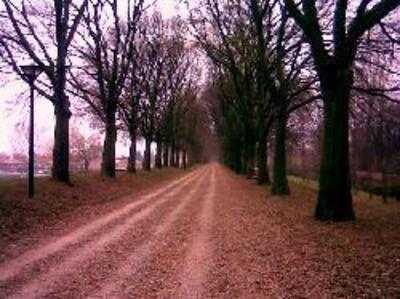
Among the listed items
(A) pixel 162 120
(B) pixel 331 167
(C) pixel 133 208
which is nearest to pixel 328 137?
(B) pixel 331 167

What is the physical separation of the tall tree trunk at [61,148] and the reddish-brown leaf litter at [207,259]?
7526 mm

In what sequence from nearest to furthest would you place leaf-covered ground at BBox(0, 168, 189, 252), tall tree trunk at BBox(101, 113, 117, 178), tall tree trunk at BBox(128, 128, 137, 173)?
leaf-covered ground at BBox(0, 168, 189, 252) < tall tree trunk at BBox(101, 113, 117, 178) < tall tree trunk at BBox(128, 128, 137, 173)

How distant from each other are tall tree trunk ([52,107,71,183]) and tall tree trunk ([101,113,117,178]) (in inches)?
327

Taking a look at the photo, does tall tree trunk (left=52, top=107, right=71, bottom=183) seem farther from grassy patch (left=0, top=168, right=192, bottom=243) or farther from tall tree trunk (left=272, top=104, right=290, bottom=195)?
tall tree trunk (left=272, top=104, right=290, bottom=195)

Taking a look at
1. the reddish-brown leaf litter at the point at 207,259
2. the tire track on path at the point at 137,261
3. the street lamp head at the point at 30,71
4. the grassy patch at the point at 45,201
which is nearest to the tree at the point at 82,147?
the grassy patch at the point at 45,201

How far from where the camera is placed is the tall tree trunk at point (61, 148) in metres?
25.6

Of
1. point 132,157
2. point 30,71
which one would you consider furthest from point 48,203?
point 132,157

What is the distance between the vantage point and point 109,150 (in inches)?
A: 1375

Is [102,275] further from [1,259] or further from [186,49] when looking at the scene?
[186,49]

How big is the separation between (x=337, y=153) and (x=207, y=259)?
6669 mm

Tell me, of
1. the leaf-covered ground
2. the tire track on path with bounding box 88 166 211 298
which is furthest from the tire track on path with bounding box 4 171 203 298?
the leaf-covered ground

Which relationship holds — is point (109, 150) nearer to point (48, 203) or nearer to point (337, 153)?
point (48, 203)

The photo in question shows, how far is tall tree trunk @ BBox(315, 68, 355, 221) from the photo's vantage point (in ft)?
54.4

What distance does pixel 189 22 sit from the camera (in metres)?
36.4
